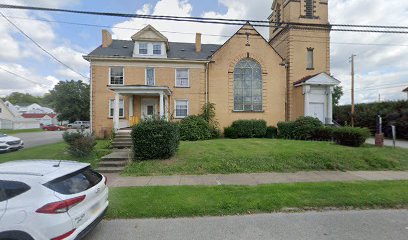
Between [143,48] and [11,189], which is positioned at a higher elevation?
[143,48]

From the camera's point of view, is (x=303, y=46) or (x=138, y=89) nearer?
(x=138, y=89)

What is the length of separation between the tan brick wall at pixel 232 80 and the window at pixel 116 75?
7.43 m

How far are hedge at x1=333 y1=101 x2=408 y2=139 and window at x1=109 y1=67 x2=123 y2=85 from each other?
56.4 ft

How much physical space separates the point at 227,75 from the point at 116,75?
924cm

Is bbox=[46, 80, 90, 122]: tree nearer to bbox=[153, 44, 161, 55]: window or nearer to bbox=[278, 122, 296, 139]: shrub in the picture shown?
bbox=[153, 44, 161, 55]: window

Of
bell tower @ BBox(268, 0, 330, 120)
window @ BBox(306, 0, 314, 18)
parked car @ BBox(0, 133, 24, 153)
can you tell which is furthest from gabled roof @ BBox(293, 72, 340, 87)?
parked car @ BBox(0, 133, 24, 153)

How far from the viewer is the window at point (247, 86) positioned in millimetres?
20516

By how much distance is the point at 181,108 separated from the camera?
65.6 feet

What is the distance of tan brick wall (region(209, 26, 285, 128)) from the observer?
66.1 feet

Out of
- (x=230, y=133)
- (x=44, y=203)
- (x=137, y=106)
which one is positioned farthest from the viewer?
(x=137, y=106)

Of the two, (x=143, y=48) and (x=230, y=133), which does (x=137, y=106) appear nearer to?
(x=143, y=48)

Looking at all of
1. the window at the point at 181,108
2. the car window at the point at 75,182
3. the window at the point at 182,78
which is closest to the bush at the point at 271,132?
the window at the point at 181,108

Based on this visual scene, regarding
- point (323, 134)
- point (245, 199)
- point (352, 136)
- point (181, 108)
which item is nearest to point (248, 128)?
point (323, 134)

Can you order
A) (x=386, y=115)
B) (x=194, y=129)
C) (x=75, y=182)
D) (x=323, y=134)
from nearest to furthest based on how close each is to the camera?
(x=75, y=182), (x=323, y=134), (x=194, y=129), (x=386, y=115)
